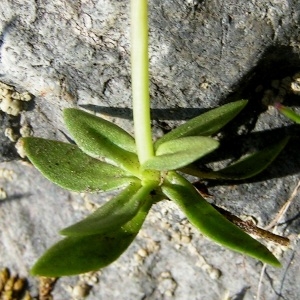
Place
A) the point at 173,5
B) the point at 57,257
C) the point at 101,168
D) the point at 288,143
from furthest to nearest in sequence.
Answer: the point at 288,143
the point at 101,168
the point at 173,5
the point at 57,257

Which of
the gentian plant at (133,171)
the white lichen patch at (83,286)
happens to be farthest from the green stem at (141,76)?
the white lichen patch at (83,286)

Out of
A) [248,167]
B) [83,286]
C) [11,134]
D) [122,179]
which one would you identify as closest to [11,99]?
[11,134]

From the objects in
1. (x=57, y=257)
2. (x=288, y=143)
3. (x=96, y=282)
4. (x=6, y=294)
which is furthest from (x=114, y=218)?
(x=6, y=294)

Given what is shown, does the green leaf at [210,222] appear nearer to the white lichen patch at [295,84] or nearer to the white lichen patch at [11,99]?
the white lichen patch at [295,84]

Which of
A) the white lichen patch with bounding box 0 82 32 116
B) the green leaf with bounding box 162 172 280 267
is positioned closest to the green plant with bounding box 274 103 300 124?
the green leaf with bounding box 162 172 280 267

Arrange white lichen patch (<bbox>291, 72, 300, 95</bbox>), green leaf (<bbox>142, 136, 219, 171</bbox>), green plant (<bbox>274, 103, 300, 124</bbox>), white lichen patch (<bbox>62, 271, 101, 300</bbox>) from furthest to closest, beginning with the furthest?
white lichen patch (<bbox>62, 271, 101, 300</bbox>) → white lichen patch (<bbox>291, 72, 300, 95</bbox>) → green plant (<bbox>274, 103, 300, 124</bbox>) → green leaf (<bbox>142, 136, 219, 171</bbox>)

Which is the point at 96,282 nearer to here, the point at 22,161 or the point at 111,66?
the point at 22,161

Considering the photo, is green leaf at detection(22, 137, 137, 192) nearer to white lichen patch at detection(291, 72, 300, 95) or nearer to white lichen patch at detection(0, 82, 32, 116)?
white lichen patch at detection(0, 82, 32, 116)
